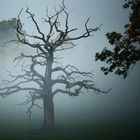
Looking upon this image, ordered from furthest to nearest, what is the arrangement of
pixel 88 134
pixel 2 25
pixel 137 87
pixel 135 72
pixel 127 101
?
pixel 135 72 → pixel 2 25 → pixel 137 87 → pixel 127 101 → pixel 88 134

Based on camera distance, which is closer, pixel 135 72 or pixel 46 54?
pixel 46 54

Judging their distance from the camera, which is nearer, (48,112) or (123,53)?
(123,53)

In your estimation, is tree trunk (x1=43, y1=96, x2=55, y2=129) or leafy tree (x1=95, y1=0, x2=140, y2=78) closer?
leafy tree (x1=95, y1=0, x2=140, y2=78)

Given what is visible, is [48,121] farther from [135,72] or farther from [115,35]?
[135,72]

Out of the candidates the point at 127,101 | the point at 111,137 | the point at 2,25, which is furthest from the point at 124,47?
the point at 2,25

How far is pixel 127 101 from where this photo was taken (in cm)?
6125

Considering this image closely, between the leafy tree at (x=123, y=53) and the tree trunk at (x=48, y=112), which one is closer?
the leafy tree at (x=123, y=53)

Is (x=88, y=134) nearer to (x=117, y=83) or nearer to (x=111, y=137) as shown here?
(x=111, y=137)

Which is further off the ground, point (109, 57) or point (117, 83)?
point (117, 83)

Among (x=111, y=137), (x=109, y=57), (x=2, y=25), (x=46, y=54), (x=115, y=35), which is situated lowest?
(x=111, y=137)

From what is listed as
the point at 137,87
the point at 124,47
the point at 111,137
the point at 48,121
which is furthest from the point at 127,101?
the point at 124,47

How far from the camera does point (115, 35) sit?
17484mm

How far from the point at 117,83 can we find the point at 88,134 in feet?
203

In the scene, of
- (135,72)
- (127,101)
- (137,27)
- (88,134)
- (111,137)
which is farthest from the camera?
(135,72)
